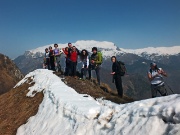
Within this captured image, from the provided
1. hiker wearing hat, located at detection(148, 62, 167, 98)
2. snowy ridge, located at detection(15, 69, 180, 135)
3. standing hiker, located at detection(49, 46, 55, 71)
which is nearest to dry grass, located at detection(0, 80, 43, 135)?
snowy ridge, located at detection(15, 69, 180, 135)

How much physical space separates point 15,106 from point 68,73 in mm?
7509

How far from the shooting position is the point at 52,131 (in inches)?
466

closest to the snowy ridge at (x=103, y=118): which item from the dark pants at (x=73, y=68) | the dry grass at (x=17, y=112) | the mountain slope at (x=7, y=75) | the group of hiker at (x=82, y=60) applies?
the dry grass at (x=17, y=112)

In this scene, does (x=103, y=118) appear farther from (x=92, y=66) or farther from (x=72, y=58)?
(x=72, y=58)

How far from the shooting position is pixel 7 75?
115 meters

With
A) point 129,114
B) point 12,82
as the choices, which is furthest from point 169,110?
point 12,82

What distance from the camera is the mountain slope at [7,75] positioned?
4024 inches

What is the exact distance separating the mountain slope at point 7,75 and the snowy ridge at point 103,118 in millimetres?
91786

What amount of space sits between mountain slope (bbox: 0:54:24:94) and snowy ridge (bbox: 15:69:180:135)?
91786 mm

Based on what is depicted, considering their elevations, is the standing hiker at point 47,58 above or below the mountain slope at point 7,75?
above

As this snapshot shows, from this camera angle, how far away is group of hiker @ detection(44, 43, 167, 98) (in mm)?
15883

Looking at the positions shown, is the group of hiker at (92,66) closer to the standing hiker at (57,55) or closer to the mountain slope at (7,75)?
the standing hiker at (57,55)

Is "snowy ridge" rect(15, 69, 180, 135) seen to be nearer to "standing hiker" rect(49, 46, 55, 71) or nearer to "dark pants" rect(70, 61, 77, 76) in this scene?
"dark pants" rect(70, 61, 77, 76)

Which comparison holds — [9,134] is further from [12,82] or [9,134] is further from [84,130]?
[12,82]
